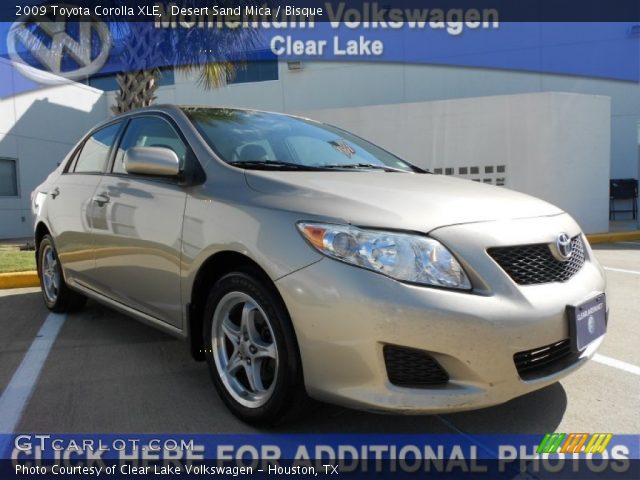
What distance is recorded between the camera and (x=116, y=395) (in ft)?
9.53

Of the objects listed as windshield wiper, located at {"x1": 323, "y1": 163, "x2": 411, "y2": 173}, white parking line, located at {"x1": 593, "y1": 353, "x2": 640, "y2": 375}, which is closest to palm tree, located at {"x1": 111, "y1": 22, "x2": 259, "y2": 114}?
windshield wiper, located at {"x1": 323, "y1": 163, "x2": 411, "y2": 173}

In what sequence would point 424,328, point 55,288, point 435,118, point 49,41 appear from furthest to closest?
point 49,41 < point 435,118 < point 55,288 < point 424,328

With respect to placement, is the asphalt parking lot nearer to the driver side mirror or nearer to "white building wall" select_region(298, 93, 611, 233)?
the driver side mirror

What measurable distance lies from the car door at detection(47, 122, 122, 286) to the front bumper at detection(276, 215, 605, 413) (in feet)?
7.29

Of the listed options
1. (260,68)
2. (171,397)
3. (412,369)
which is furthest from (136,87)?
(412,369)

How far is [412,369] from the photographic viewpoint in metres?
2.04

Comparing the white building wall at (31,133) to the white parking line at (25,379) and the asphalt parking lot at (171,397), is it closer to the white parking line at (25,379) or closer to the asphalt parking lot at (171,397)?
the white parking line at (25,379)

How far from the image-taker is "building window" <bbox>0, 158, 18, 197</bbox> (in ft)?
42.5

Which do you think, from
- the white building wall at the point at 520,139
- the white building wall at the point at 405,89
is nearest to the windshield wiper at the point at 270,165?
the white building wall at the point at 520,139

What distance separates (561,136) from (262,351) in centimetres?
988

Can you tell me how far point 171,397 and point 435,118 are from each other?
919 centimetres

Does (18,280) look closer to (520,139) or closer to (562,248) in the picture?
(562,248)

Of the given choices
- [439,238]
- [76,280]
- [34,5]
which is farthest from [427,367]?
[34,5]

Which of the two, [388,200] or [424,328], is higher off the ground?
[388,200]
